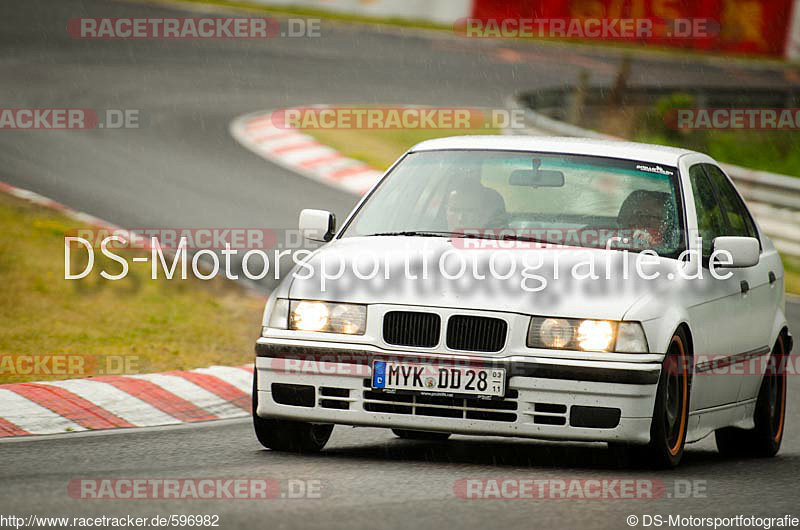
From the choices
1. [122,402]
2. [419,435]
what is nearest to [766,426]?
[419,435]

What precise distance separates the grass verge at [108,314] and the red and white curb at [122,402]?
492 mm

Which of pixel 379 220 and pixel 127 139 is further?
pixel 127 139

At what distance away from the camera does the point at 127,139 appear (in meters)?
→ 21.3

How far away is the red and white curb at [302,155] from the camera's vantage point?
20.2 meters

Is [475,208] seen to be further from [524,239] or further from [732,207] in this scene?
[732,207]

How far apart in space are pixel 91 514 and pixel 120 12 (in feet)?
92.2

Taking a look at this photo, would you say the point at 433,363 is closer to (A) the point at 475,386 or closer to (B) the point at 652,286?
(A) the point at 475,386

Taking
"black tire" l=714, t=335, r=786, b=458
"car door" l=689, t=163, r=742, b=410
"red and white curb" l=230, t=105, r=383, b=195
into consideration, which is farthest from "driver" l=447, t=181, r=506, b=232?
"red and white curb" l=230, t=105, r=383, b=195

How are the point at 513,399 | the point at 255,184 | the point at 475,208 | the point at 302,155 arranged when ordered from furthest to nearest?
the point at 302,155 < the point at 255,184 < the point at 475,208 < the point at 513,399

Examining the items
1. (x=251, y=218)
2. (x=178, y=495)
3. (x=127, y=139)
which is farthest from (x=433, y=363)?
(x=127, y=139)

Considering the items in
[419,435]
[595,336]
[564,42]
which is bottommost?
[419,435]

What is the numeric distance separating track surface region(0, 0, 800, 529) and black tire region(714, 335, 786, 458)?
5.9 inches

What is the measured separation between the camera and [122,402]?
29.4 ft

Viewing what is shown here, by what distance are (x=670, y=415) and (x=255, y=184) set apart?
12153 millimetres
